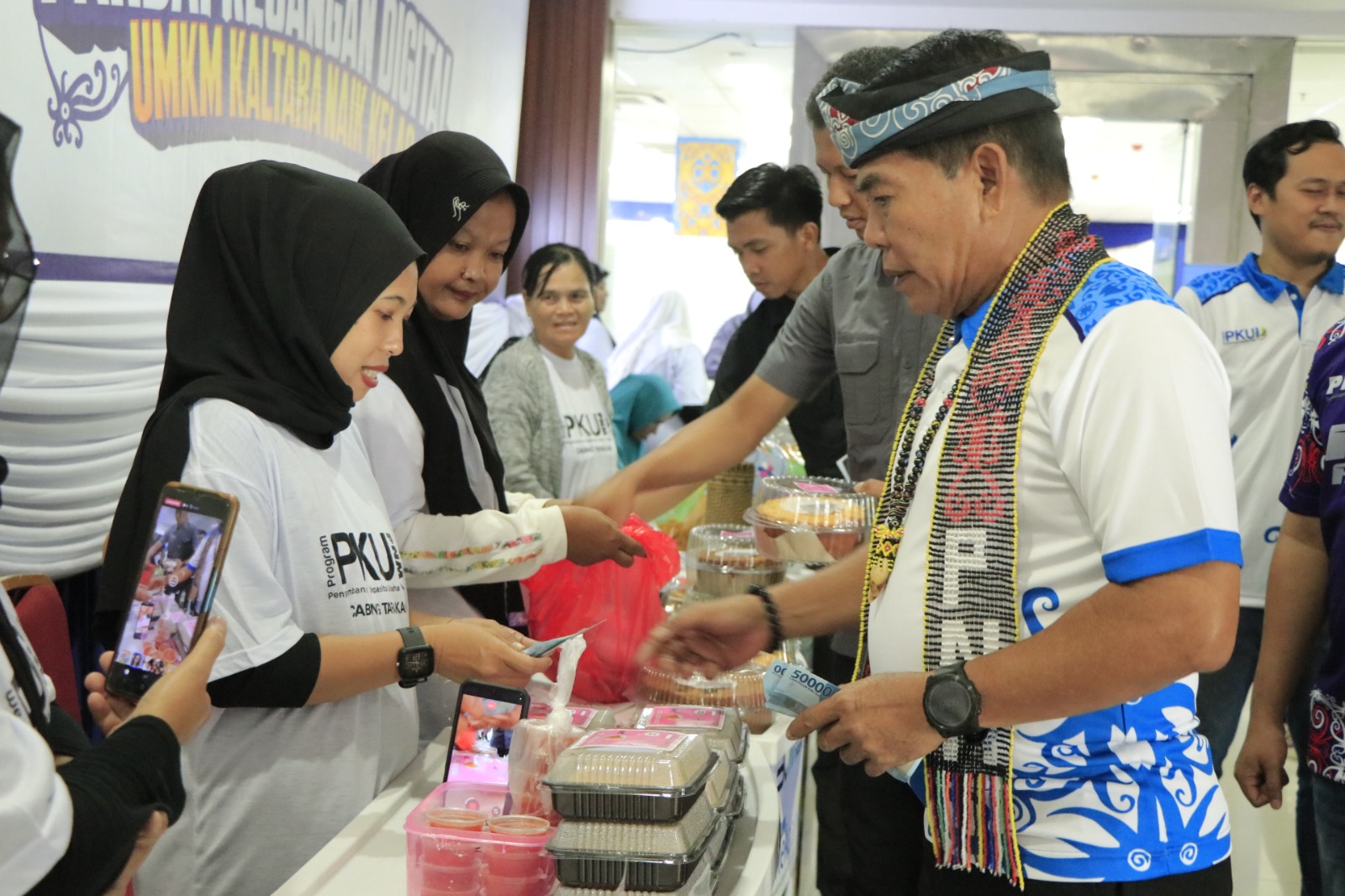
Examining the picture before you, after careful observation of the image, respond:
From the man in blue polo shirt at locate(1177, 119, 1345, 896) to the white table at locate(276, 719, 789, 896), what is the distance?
6.31ft

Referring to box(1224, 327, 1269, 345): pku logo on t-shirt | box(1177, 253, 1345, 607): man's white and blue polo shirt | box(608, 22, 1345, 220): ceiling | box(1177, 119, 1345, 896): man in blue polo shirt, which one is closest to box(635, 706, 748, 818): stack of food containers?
box(1177, 119, 1345, 896): man in blue polo shirt

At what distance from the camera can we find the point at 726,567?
2479mm

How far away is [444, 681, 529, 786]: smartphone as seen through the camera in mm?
1521

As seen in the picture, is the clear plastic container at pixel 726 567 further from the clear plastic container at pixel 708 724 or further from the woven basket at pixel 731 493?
the clear plastic container at pixel 708 724

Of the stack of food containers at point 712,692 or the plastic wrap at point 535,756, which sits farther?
the stack of food containers at point 712,692

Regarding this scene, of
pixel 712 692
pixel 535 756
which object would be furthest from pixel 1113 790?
pixel 712 692

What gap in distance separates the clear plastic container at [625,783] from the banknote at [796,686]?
16 centimetres

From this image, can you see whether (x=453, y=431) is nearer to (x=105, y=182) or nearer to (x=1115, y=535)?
(x=105, y=182)

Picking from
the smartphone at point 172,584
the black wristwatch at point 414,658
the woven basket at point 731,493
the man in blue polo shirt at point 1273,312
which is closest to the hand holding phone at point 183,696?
the smartphone at point 172,584

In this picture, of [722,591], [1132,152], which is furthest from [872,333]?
[1132,152]

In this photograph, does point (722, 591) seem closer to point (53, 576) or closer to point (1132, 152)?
point (53, 576)

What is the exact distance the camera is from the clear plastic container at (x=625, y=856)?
3.77 feet

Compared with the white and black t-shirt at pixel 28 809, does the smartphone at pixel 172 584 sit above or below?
above

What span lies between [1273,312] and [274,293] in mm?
2769
